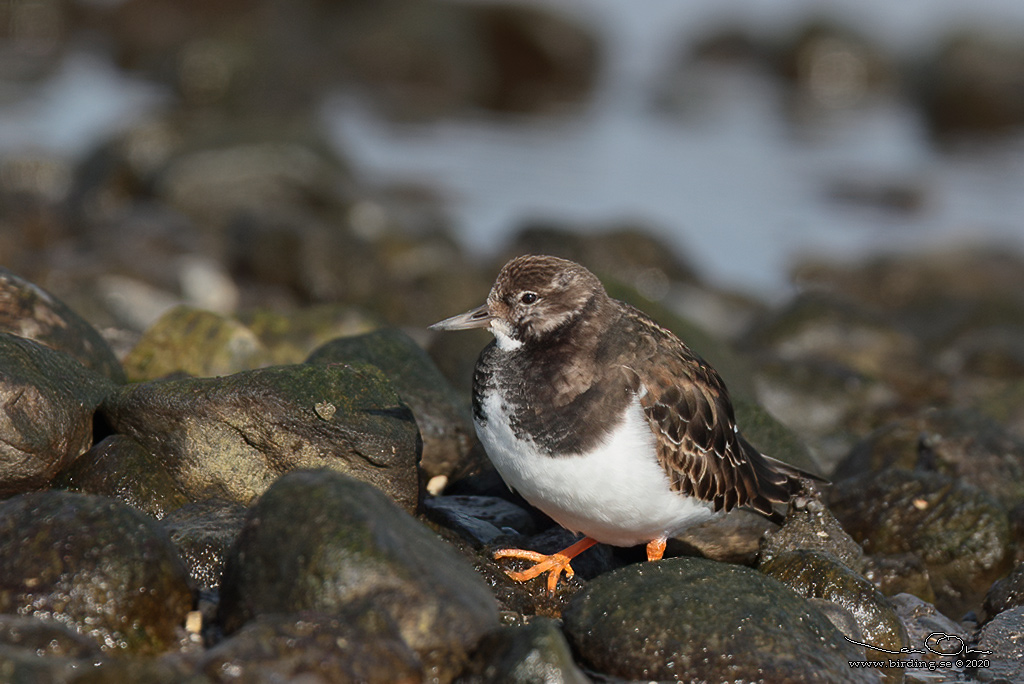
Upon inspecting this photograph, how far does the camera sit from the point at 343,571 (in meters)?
3.52

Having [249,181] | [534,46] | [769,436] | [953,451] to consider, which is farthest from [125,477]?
[534,46]

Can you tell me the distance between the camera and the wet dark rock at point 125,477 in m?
4.52

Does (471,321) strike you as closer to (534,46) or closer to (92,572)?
(92,572)

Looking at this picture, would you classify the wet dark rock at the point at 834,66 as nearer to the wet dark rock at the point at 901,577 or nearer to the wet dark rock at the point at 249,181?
the wet dark rock at the point at 249,181

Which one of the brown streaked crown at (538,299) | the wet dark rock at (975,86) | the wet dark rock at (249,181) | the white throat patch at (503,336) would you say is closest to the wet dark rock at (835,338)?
the brown streaked crown at (538,299)

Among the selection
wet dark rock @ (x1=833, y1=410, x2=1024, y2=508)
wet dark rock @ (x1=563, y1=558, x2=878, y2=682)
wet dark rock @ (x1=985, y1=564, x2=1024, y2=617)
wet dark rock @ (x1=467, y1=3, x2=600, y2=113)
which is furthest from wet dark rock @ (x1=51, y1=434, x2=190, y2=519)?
wet dark rock @ (x1=467, y1=3, x2=600, y2=113)

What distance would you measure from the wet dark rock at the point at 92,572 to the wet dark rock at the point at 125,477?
0.74 m

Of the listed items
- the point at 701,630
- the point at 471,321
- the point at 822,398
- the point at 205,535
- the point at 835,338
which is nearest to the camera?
the point at 701,630

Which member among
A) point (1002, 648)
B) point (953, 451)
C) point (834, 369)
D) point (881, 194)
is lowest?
point (881, 194)

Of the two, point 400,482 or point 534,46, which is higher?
point 400,482

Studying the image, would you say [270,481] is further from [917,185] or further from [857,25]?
[857,25]

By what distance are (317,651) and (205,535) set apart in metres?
1.06

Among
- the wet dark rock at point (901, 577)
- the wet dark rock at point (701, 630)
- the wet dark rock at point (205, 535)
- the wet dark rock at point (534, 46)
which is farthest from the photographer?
the wet dark rock at point (534, 46)

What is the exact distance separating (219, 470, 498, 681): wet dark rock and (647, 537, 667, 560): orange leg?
124cm
